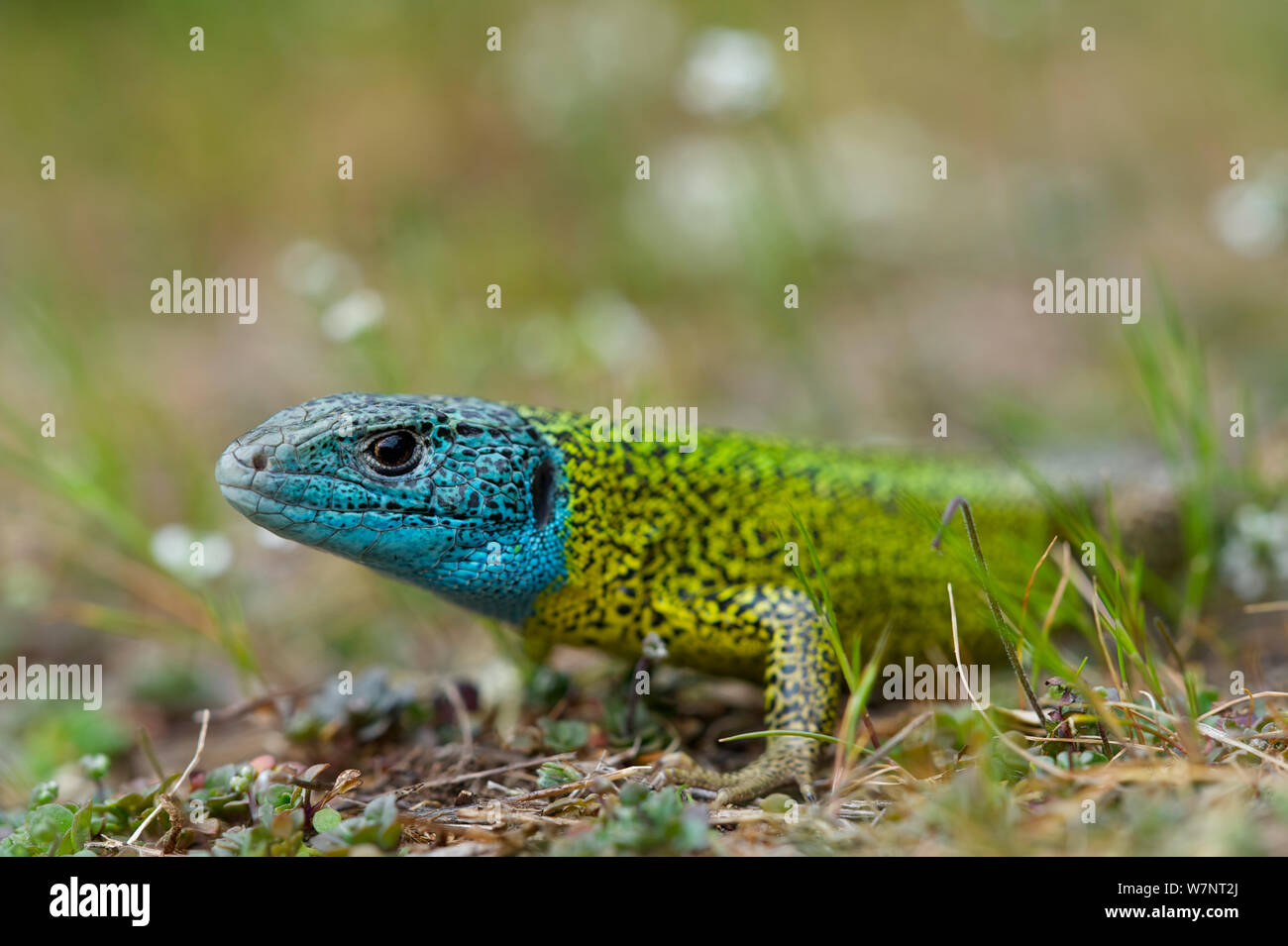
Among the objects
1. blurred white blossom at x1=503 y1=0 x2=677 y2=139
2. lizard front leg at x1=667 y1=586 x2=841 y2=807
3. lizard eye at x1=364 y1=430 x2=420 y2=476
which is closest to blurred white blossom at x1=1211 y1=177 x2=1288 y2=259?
lizard front leg at x1=667 y1=586 x2=841 y2=807

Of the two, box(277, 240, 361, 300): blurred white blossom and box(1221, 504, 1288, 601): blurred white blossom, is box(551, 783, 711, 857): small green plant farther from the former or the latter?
box(277, 240, 361, 300): blurred white blossom

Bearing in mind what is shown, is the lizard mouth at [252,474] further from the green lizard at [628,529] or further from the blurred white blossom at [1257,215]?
the blurred white blossom at [1257,215]

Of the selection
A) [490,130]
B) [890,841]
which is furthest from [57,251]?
[890,841]

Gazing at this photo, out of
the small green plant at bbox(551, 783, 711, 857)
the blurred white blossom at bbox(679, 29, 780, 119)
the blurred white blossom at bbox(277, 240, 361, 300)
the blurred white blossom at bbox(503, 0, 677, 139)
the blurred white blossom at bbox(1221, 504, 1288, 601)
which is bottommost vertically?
the small green plant at bbox(551, 783, 711, 857)

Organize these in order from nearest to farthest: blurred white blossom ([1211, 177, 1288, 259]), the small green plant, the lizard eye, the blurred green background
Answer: the small green plant < the lizard eye < blurred white blossom ([1211, 177, 1288, 259]) < the blurred green background

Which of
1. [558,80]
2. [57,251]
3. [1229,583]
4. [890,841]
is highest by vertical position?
[558,80]

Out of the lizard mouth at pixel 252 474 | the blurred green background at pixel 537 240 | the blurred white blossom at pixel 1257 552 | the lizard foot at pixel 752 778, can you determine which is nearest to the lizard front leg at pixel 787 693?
the lizard foot at pixel 752 778
